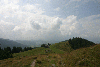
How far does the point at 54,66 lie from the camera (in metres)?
9.35

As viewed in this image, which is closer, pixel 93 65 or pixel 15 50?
pixel 93 65

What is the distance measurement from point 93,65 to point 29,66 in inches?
433

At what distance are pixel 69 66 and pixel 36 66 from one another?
240 inches

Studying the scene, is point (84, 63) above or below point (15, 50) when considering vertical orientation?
above

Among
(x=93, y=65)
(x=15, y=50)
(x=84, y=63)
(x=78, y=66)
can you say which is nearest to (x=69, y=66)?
(x=78, y=66)

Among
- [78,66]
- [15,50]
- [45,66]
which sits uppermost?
[78,66]

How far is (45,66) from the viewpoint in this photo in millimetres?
9625

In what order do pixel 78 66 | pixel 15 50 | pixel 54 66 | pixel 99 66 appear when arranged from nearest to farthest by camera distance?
pixel 99 66
pixel 78 66
pixel 54 66
pixel 15 50

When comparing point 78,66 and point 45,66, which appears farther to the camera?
point 45,66

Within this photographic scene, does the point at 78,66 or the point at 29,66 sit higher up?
the point at 78,66

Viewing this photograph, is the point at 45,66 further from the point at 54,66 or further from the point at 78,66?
the point at 78,66

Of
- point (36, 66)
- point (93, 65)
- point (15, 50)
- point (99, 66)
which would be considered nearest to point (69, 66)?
point (93, 65)

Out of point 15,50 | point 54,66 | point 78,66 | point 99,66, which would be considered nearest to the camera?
point 99,66

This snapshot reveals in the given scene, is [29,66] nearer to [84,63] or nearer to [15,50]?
[84,63]
